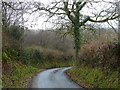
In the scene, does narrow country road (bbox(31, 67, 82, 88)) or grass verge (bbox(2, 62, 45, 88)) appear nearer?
grass verge (bbox(2, 62, 45, 88))

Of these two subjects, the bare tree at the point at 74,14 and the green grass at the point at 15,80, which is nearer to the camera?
the green grass at the point at 15,80

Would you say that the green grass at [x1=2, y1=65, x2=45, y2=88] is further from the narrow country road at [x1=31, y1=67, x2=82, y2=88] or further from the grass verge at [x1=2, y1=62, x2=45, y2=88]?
the narrow country road at [x1=31, y1=67, x2=82, y2=88]

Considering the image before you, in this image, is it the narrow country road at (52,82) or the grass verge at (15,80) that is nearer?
the grass verge at (15,80)

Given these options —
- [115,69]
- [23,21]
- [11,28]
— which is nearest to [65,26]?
[23,21]

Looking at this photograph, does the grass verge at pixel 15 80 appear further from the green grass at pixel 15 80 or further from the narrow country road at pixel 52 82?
the narrow country road at pixel 52 82

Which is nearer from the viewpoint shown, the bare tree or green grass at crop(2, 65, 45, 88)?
green grass at crop(2, 65, 45, 88)

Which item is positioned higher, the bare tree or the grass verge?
the bare tree

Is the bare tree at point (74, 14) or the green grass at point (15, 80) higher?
the bare tree at point (74, 14)

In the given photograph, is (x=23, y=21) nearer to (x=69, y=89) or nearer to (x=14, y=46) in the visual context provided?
(x=14, y=46)

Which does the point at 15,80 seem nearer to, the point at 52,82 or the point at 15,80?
the point at 15,80

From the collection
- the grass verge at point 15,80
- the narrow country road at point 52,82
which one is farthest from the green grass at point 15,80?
the narrow country road at point 52,82

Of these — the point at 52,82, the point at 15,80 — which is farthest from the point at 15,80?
the point at 52,82

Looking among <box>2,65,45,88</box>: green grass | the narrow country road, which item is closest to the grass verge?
<box>2,65,45,88</box>: green grass

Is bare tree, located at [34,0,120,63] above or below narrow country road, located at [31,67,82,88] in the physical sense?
above
